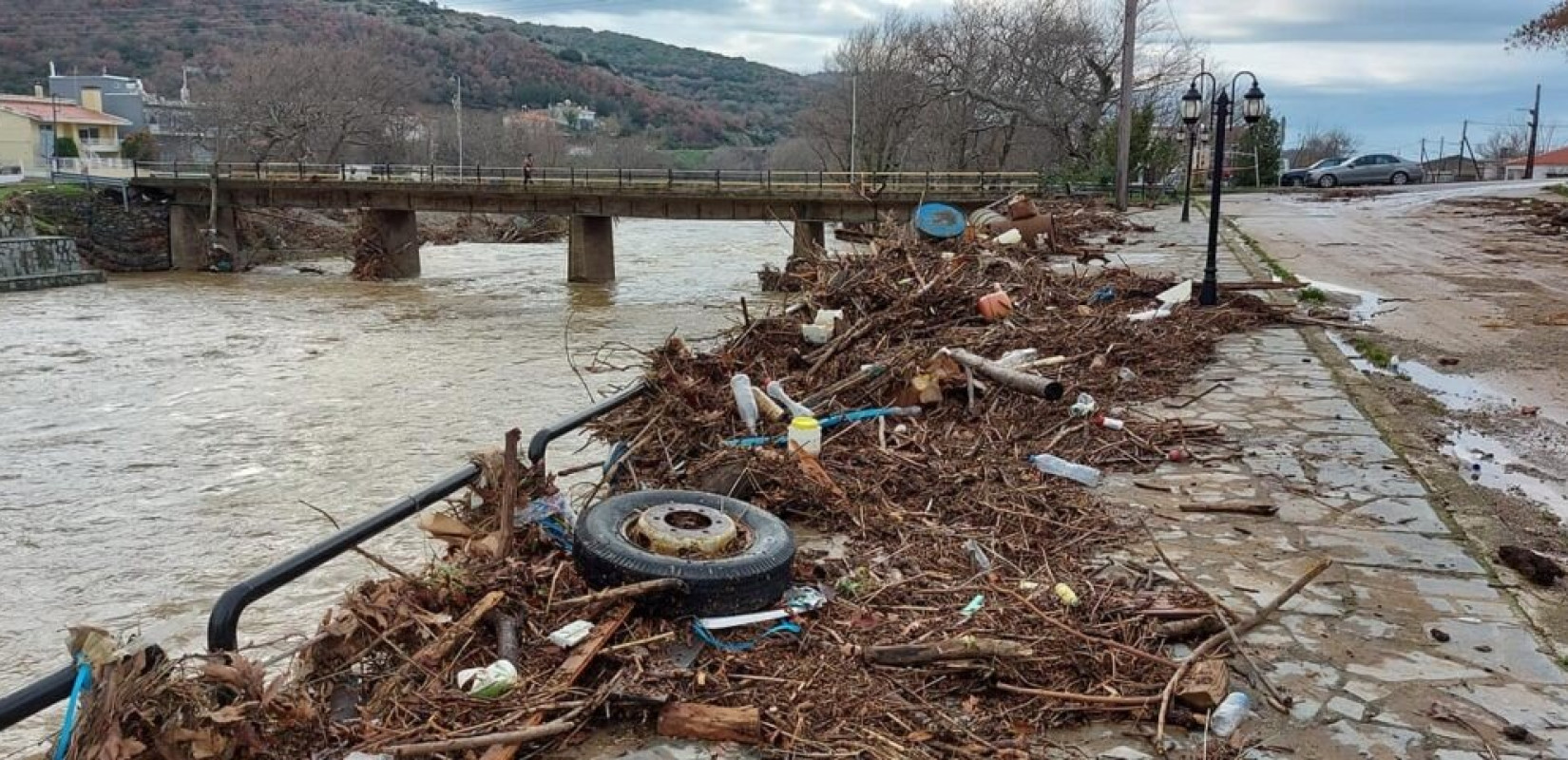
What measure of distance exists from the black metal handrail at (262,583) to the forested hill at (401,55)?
8428 centimetres

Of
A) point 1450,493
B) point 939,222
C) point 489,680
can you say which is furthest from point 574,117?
point 489,680

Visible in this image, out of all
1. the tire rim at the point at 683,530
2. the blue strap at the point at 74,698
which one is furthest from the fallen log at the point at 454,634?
the blue strap at the point at 74,698

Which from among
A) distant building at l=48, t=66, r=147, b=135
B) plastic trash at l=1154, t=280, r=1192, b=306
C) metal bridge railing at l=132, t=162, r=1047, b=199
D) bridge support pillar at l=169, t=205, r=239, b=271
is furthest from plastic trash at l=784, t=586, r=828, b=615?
distant building at l=48, t=66, r=147, b=135

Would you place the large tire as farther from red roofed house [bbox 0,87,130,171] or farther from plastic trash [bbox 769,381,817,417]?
red roofed house [bbox 0,87,130,171]

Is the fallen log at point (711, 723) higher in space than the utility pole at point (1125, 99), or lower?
lower

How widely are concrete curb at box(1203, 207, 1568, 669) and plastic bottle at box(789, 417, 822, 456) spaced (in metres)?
3.29

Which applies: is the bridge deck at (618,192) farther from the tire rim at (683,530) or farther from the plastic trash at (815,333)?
the tire rim at (683,530)

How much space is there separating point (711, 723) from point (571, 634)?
0.74m

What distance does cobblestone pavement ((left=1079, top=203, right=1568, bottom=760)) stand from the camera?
346 cm

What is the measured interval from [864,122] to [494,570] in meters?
58.6

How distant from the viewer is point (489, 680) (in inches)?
140

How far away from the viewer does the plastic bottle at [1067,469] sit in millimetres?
5941

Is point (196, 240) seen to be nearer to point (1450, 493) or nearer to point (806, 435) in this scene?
point (806, 435)

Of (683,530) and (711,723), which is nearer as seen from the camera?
(711,723)
